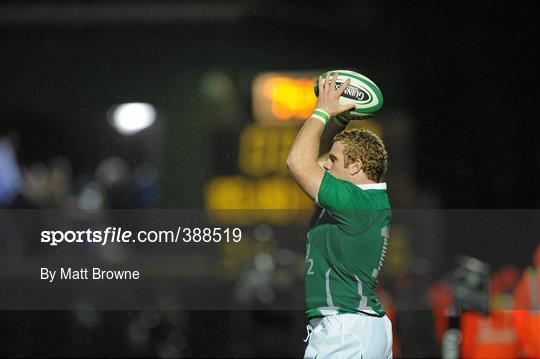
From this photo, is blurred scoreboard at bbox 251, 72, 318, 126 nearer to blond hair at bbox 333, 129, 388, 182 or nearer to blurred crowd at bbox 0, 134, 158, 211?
blurred crowd at bbox 0, 134, 158, 211

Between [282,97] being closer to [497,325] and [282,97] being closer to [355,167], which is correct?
[355,167]

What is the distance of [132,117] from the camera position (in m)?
6.29

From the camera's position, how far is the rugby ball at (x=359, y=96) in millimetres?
4980

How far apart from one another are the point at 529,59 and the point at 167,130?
2.06 m

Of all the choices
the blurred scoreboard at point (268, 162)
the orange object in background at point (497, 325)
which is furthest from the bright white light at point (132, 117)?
the orange object in background at point (497, 325)

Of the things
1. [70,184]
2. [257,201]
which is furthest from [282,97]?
[70,184]

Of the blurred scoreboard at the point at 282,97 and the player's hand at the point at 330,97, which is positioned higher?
the blurred scoreboard at the point at 282,97

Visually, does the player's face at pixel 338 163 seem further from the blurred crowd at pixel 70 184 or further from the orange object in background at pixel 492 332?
the orange object in background at pixel 492 332

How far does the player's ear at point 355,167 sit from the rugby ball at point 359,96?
0.96ft

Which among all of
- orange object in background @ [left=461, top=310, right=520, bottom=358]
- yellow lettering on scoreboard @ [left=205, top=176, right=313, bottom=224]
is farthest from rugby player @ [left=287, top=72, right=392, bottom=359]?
orange object in background @ [left=461, top=310, right=520, bottom=358]

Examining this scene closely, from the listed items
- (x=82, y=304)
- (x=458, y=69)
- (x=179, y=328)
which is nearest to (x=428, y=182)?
(x=458, y=69)

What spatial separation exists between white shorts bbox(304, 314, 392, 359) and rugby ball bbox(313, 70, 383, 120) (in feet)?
2.98

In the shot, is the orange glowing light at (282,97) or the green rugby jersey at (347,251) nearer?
the green rugby jersey at (347,251)

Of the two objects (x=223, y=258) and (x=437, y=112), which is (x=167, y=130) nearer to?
(x=223, y=258)
